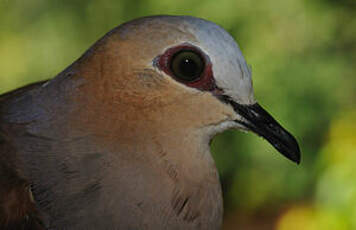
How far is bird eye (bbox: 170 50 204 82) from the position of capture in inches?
73.8

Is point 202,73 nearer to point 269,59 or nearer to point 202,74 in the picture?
point 202,74

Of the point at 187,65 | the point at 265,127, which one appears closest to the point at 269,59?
the point at 265,127

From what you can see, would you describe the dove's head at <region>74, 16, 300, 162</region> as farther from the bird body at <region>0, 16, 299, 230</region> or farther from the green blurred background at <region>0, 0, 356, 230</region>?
the green blurred background at <region>0, 0, 356, 230</region>

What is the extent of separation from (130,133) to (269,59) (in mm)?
3014

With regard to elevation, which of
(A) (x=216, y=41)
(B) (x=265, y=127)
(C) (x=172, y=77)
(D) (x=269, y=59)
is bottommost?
(D) (x=269, y=59)

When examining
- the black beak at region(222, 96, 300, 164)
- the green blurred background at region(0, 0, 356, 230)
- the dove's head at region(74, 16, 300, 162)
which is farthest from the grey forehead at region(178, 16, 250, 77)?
the green blurred background at region(0, 0, 356, 230)

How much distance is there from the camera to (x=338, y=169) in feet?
Answer: 13.6

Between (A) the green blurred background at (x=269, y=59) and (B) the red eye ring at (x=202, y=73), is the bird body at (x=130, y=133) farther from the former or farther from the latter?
(A) the green blurred background at (x=269, y=59)

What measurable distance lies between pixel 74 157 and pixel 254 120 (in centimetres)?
56

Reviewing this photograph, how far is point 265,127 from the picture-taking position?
2.00 meters

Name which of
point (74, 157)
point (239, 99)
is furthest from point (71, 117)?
point (239, 99)

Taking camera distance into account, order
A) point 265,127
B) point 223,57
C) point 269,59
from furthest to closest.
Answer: point 269,59
point 265,127
point 223,57

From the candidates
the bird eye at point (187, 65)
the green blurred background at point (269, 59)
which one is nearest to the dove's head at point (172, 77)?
the bird eye at point (187, 65)

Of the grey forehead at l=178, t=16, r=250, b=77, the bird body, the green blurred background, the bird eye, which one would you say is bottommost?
the green blurred background
